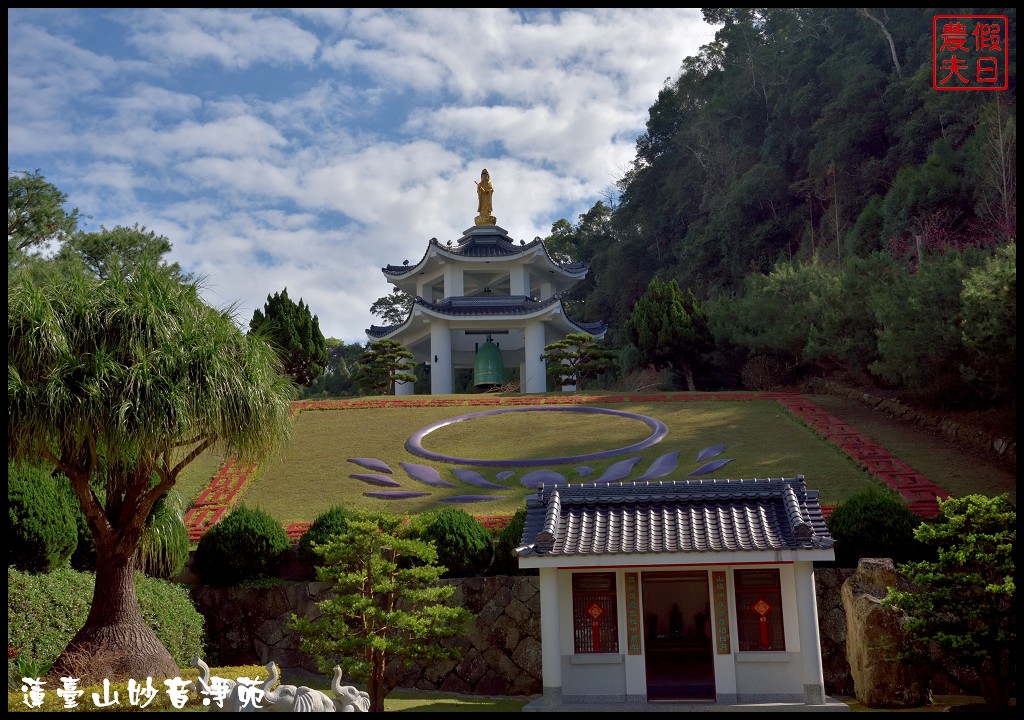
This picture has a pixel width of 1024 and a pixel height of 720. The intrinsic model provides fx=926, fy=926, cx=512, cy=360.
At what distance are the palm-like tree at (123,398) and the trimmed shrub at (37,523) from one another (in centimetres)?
188

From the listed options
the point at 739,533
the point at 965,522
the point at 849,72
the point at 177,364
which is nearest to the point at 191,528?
the point at 177,364

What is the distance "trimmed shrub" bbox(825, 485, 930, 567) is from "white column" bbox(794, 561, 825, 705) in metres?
2.39

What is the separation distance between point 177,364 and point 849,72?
44.4 m

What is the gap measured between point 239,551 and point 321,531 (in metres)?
1.49

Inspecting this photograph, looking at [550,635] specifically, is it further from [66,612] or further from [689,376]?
[689,376]

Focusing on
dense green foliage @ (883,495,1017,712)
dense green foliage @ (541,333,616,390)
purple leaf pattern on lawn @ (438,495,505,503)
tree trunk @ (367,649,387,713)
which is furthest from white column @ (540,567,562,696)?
dense green foliage @ (541,333,616,390)

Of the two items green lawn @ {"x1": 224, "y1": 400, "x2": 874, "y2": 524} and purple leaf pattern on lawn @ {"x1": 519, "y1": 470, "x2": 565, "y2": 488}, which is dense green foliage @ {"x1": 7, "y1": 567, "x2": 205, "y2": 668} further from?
purple leaf pattern on lawn @ {"x1": 519, "y1": 470, "x2": 565, "y2": 488}

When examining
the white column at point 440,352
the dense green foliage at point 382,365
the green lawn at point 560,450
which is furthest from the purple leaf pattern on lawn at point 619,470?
the white column at point 440,352

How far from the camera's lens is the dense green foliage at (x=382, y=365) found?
112 feet

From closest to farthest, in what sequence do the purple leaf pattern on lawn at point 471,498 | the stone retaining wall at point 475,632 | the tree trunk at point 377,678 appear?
the tree trunk at point 377,678, the stone retaining wall at point 475,632, the purple leaf pattern on lawn at point 471,498

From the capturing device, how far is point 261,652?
15.4 metres

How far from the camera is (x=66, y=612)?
12633 millimetres

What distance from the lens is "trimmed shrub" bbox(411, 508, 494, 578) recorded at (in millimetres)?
15078

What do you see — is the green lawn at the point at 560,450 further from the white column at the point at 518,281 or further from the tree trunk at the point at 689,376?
the white column at the point at 518,281
